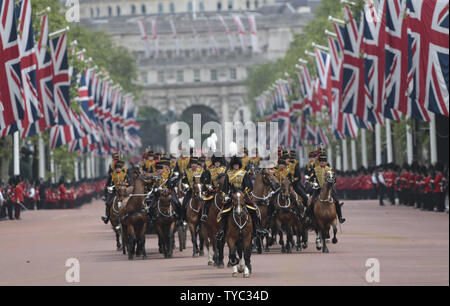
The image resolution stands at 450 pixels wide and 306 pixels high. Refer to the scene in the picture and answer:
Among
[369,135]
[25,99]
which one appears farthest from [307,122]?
[25,99]

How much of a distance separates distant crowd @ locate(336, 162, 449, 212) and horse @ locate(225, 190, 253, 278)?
28.4 meters

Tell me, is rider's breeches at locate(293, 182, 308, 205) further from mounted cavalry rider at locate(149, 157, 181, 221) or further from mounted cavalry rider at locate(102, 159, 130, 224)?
mounted cavalry rider at locate(102, 159, 130, 224)

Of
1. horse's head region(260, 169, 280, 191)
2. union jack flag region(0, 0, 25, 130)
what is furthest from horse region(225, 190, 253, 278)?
union jack flag region(0, 0, 25, 130)

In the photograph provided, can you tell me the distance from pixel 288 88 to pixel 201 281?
7419 cm

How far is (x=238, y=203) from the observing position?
24.8 meters

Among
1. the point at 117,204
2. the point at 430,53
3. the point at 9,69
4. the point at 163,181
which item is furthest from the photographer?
the point at 9,69

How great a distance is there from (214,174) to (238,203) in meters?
3.34

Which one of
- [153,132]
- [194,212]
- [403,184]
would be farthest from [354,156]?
[153,132]

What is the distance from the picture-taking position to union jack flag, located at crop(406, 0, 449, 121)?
3691 cm

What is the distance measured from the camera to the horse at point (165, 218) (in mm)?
30672

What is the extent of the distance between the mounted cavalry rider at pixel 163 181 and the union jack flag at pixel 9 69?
44.2 feet

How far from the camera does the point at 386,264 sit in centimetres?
2653

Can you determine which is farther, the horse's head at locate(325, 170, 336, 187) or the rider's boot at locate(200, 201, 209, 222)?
the horse's head at locate(325, 170, 336, 187)

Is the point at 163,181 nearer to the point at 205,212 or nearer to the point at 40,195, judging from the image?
the point at 205,212
